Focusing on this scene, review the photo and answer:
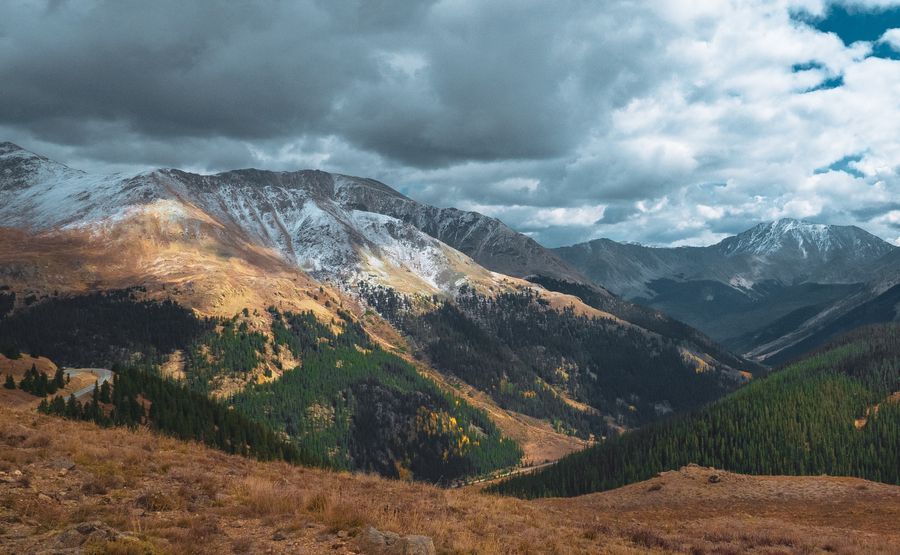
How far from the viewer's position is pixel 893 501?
2131 inches

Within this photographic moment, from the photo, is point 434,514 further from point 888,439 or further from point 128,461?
point 888,439

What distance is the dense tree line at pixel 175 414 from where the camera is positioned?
204 feet

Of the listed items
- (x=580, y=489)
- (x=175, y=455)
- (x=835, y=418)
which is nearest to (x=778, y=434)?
(x=835, y=418)

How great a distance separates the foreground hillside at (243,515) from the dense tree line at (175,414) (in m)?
25.2

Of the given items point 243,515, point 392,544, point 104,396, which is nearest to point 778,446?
point 104,396

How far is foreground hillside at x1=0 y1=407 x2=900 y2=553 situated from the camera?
731 inches

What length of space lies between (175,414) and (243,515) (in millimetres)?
58439

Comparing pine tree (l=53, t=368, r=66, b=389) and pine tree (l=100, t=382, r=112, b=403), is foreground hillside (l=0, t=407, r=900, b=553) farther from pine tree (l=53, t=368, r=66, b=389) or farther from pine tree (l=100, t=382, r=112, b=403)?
pine tree (l=53, t=368, r=66, b=389)

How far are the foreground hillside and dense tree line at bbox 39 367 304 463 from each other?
25.2 m

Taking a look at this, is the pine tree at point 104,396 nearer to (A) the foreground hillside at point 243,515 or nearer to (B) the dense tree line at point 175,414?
(B) the dense tree line at point 175,414

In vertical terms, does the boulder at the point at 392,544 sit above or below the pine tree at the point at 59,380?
below

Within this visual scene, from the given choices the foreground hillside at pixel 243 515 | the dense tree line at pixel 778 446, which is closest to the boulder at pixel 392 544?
the foreground hillside at pixel 243 515

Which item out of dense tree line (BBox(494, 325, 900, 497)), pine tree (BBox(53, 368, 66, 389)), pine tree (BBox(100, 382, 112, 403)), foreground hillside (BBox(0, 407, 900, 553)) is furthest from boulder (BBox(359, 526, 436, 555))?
Answer: dense tree line (BBox(494, 325, 900, 497))

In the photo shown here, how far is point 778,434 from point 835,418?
72.3ft
